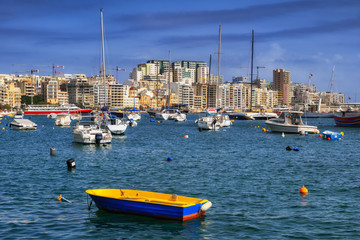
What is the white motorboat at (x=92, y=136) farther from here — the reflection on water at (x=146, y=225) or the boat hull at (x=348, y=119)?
the boat hull at (x=348, y=119)

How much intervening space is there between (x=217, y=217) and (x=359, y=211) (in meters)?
8.15

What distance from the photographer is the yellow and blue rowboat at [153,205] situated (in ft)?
71.8

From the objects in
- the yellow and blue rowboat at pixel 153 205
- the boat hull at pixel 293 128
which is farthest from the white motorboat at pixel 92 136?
the boat hull at pixel 293 128

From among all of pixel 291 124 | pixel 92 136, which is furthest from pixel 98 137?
pixel 291 124

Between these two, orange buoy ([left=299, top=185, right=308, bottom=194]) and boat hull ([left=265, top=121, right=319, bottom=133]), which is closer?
orange buoy ([left=299, top=185, right=308, bottom=194])

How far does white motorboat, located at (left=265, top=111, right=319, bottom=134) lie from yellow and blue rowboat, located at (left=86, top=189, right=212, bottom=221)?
2369 inches

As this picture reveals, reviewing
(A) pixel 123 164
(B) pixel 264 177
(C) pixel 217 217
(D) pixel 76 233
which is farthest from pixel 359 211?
(A) pixel 123 164

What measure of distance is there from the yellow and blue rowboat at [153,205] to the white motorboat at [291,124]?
197 ft

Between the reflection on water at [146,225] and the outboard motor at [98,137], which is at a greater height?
the outboard motor at [98,137]

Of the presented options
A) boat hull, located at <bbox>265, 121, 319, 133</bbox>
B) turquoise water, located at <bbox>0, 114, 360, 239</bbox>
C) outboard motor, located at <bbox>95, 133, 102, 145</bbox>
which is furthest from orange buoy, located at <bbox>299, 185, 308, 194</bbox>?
boat hull, located at <bbox>265, 121, 319, 133</bbox>

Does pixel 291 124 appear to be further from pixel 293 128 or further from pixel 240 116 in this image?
pixel 240 116

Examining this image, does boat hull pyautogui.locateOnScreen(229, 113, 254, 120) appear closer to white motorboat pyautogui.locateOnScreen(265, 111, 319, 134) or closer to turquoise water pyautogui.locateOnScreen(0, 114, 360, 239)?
white motorboat pyautogui.locateOnScreen(265, 111, 319, 134)

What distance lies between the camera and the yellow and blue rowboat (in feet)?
71.8

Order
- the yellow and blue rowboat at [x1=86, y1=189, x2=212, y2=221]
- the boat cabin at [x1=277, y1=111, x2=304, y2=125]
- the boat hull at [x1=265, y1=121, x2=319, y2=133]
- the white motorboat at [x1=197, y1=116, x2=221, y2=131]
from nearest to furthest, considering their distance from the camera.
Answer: the yellow and blue rowboat at [x1=86, y1=189, x2=212, y2=221] → the boat hull at [x1=265, y1=121, x2=319, y2=133] → the boat cabin at [x1=277, y1=111, x2=304, y2=125] → the white motorboat at [x1=197, y1=116, x2=221, y2=131]
